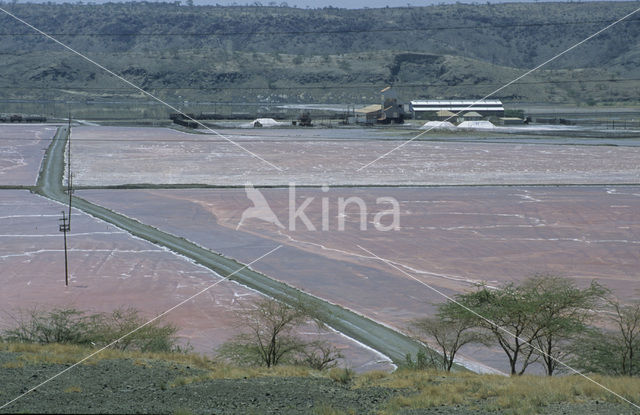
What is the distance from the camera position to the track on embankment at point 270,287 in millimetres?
28219

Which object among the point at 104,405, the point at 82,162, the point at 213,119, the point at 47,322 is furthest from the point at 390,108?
the point at 104,405

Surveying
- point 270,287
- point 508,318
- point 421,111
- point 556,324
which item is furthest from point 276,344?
point 421,111

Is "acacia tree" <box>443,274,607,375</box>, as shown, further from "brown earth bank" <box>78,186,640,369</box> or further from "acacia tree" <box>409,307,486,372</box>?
"brown earth bank" <box>78,186,640,369</box>

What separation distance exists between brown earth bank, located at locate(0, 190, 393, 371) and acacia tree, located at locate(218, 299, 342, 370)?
0.69 m

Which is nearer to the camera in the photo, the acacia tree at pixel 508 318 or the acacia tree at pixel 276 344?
the acacia tree at pixel 276 344

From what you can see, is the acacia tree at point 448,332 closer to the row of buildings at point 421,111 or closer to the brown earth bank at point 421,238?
the brown earth bank at point 421,238

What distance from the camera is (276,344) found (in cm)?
2591

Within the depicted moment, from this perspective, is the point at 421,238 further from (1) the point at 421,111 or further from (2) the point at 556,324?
(1) the point at 421,111

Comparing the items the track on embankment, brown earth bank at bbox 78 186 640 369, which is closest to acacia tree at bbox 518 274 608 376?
brown earth bank at bbox 78 186 640 369

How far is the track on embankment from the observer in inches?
1111

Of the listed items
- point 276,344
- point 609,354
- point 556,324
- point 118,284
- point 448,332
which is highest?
point 556,324

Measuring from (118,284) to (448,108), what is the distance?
431ft

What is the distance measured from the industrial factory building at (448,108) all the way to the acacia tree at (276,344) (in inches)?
5043

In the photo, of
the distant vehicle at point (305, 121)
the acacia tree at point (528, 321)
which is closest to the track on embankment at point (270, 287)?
the acacia tree at point (528, 321)
